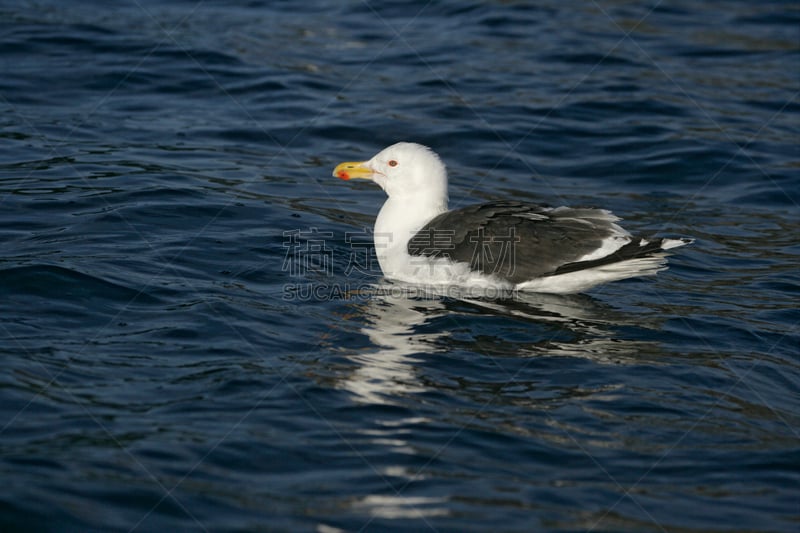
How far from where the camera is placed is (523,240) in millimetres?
7617

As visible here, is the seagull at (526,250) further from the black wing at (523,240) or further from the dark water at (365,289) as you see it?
the dark water at (365,289)

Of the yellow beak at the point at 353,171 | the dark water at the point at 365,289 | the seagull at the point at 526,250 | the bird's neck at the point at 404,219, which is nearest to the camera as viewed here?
the dark water at the point at 365,289

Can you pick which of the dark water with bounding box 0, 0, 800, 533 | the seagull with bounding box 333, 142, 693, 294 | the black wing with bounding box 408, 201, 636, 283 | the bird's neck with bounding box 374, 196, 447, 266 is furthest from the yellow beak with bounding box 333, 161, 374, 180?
the black wing with bounding box 408, 201, 636, 283

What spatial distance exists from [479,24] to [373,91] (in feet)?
11.5

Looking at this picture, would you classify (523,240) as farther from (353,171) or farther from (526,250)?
(353,171)

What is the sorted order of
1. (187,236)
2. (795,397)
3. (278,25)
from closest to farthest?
(795,397) → (187,236) → (278,25)

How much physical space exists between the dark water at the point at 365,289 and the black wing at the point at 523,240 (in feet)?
1.14

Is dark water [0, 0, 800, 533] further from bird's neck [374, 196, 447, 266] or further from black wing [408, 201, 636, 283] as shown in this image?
bird's neck [374, 196, 447, 266]

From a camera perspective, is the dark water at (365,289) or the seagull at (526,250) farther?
the seagull at (526,250)

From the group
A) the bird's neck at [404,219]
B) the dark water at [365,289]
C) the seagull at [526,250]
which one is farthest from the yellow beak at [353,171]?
the seagull at [526,250]

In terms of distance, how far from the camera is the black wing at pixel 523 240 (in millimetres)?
7586

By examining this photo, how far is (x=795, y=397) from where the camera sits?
642cm

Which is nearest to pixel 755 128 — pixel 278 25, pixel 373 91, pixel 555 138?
pixel 555 138

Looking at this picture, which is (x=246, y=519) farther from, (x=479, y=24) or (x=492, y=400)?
(x=479, y=24)
